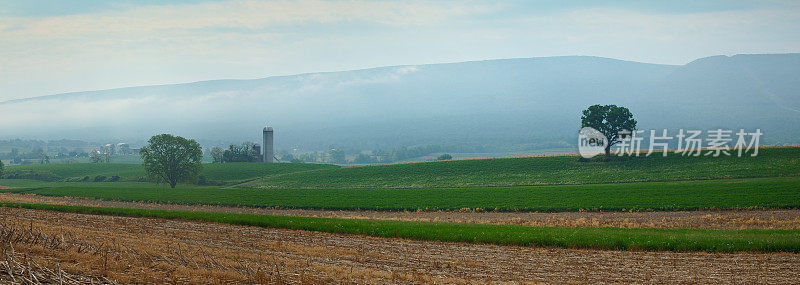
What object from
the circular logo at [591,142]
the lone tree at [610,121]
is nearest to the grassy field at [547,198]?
the lone tree at [610,121]

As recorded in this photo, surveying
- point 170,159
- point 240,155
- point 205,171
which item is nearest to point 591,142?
point 170,159

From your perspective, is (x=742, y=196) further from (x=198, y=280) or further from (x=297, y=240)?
(x=198, y=280)

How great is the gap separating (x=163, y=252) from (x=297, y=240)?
8.71 m

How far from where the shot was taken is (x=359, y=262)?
22.6 m

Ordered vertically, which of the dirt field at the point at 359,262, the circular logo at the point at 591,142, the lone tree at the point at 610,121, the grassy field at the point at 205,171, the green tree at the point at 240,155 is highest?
the lone tree at the point at 610,121

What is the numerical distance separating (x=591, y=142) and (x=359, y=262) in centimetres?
6842

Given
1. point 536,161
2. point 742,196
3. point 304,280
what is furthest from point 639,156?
point 304,280

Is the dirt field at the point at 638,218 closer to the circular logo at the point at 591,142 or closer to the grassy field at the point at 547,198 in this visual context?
the grassy field at the point at 547,198

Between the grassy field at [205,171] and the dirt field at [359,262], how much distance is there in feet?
285

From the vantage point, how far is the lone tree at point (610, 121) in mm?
80812

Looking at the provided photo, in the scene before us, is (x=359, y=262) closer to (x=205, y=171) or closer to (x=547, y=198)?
(x=547, y=198)

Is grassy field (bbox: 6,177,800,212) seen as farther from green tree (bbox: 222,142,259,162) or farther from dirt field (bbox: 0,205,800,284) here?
green tree (bbox: 222,142,259,162)

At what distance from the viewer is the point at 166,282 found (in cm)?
1555

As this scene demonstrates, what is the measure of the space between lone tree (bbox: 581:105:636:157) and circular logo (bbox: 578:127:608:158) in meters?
0.60
